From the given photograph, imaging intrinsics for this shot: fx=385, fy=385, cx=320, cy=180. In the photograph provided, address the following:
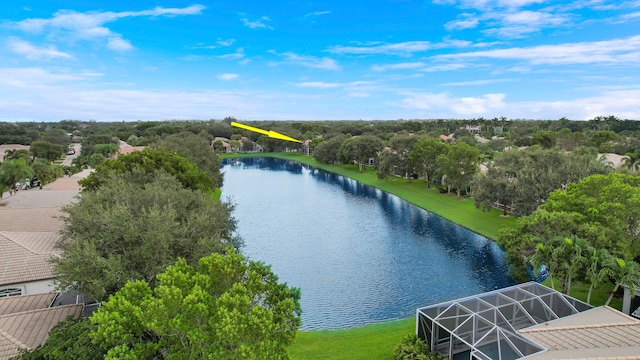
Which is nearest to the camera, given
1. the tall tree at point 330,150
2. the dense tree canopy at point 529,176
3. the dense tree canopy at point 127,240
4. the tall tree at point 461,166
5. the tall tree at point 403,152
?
the dense tree canopy at point 127,240

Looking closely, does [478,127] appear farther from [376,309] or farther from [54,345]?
[54,345]

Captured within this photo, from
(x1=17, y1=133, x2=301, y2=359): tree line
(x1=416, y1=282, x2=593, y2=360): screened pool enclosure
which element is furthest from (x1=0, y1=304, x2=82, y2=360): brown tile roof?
(x1=416, y1=282, x2=593, y2=360): screened pool enclosure

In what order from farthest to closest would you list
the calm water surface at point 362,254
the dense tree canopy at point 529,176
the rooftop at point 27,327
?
the dense tree canopy at point 529,176 < the calm water surface at point 362,254 < the rooftop at point 27,327

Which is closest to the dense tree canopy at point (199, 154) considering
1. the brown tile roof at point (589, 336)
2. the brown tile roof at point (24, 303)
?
the brown tile roof at point (24, 303)

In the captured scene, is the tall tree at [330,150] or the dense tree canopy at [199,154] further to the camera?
the tall tree at [330,150]

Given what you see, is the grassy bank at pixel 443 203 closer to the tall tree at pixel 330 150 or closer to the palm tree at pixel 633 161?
the tall tree at pixel 330 150

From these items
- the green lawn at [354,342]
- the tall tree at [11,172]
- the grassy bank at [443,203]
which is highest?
the tall tree at [11,172]

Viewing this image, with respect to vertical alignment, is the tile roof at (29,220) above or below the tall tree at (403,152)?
below

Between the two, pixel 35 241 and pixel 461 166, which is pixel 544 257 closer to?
pixel 35 241
